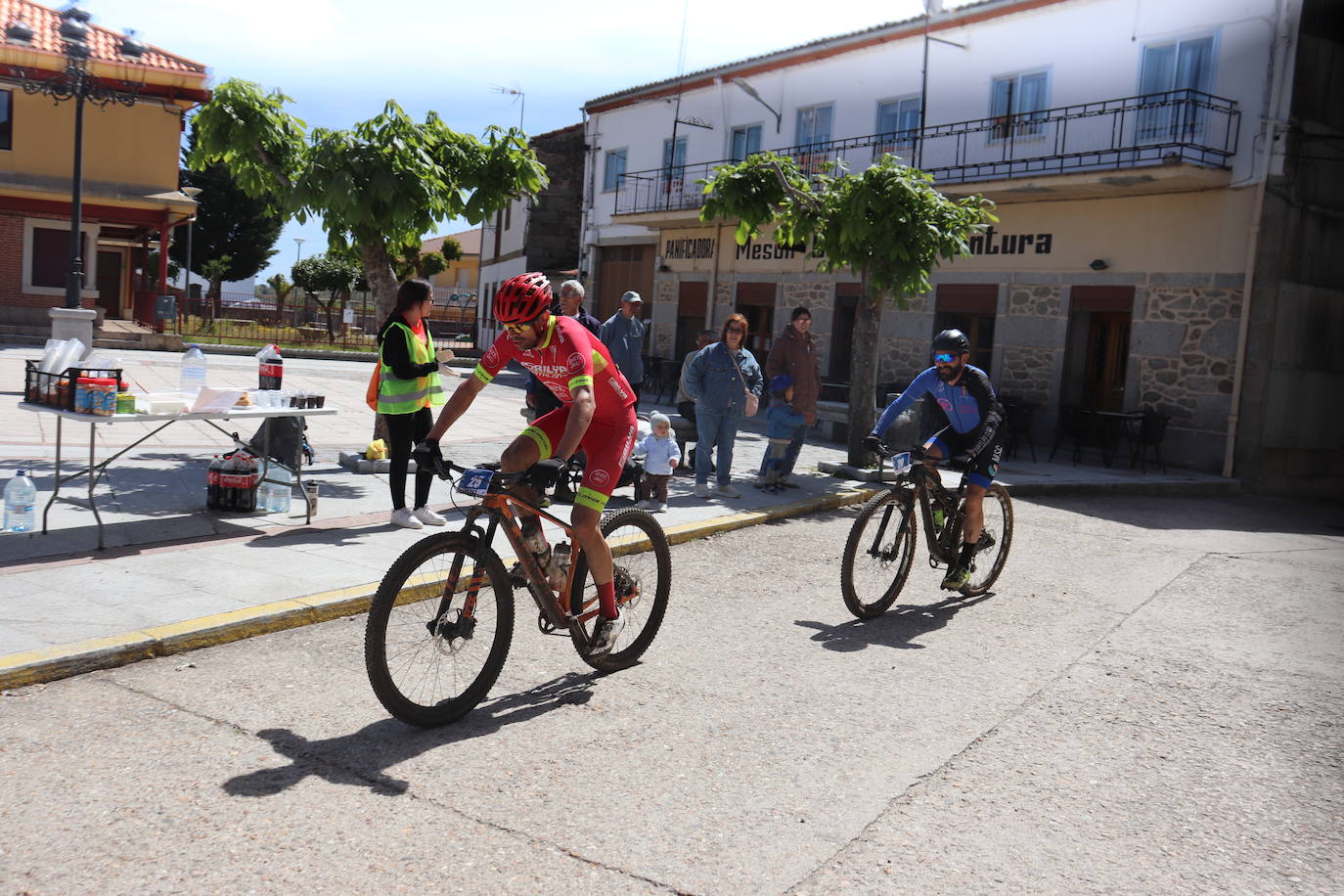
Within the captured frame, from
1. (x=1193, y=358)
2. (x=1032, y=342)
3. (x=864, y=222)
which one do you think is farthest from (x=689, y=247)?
(x=864, y=222)

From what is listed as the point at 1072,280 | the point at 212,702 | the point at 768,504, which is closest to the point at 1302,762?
the point at 212,702

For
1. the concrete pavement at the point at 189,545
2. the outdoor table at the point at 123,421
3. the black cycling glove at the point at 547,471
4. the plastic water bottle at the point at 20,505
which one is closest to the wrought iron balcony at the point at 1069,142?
the concrete pavement at the point at 189,545

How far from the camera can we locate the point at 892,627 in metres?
6.85

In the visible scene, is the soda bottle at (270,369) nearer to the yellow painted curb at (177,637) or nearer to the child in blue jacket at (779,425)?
the yellow painted curb at (177,637)

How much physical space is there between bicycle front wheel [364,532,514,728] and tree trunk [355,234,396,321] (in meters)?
7.09

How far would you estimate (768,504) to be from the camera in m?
10.8

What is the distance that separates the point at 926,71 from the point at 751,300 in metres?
6.87

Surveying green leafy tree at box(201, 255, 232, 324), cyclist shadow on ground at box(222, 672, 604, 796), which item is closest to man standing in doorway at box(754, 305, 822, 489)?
cyclist shadow on ground at box(222, 672, 604, 796)

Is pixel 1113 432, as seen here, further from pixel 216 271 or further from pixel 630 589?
pixel 216 271

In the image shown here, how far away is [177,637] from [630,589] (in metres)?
2.19

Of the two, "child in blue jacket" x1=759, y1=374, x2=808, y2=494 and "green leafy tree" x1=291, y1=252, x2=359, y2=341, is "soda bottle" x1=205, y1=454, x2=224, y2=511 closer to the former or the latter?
"child in blue jacket" x1=759, y1=374, x2=808, y2=494

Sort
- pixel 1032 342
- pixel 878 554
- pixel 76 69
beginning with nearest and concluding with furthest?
pixel 878 554, pixel 76 69, pixel 1032 342

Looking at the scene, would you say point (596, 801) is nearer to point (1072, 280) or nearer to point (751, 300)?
point (1072, 280)

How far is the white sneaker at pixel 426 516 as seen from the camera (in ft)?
27.7
